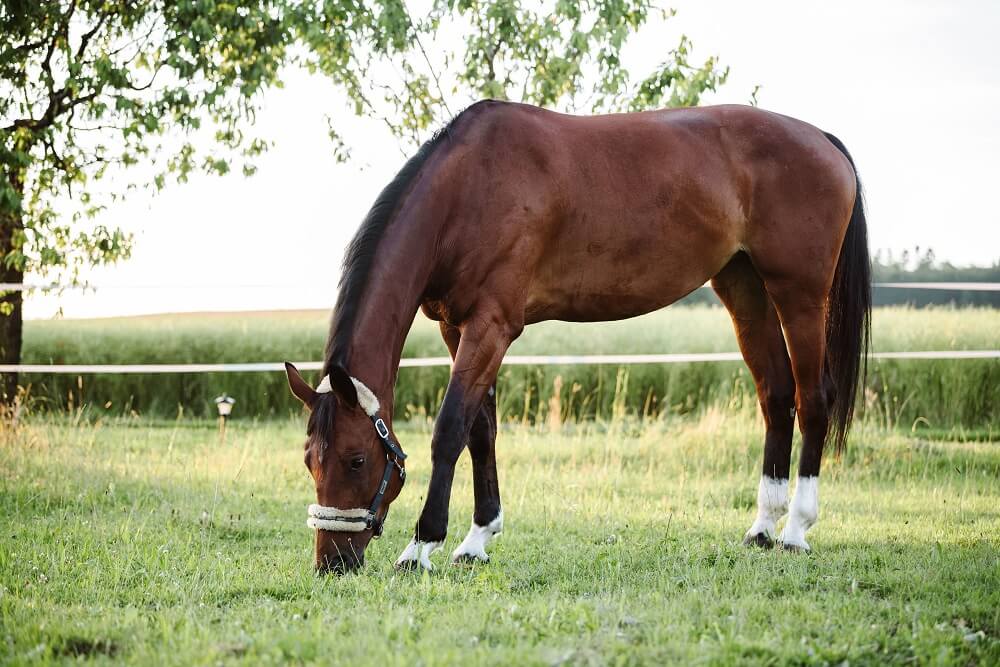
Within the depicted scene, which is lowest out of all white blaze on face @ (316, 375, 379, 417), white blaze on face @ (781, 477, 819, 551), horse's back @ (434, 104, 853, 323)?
white blaze on face @ (781, 477, 819, 551)

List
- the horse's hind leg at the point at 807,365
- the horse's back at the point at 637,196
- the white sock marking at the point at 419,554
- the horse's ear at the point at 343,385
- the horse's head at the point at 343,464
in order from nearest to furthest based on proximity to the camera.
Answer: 1. the horse's ear at the point at 343,385
2. the horse's head at the point at 343,464
3. the white sock marking at the point at 419,554
4. the horse's back at the point at 637,196
5. the horse's hind leg at the point at 807,365

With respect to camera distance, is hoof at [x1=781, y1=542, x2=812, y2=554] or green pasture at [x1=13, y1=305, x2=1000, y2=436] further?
green pasture at [x1=13, y1=305, x2=1000, y2=436]

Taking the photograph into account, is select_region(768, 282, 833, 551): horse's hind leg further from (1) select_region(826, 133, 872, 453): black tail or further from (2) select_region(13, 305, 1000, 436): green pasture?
(2) select_region(13, 305, 1000, 436): green pasture

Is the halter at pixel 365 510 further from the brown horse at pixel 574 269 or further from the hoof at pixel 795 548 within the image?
the hoof at pixel 795 548

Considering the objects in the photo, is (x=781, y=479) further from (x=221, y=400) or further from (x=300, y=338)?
(x=300, y=338)

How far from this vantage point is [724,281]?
16.6 feet

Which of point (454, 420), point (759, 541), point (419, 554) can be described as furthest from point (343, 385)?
point (759, 541)

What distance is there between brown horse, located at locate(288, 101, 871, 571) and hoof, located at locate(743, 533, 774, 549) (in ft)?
0.03

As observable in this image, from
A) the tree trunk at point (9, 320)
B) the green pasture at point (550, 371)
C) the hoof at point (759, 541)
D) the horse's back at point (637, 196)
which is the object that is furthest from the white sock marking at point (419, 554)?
the tree trunk at point (9, 320)

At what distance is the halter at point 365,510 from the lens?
359cm

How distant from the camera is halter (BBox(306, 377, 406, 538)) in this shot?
141 inches

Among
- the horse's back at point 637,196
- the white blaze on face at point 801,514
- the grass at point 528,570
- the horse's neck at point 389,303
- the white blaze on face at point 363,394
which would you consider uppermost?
the horse's back at point 637,196

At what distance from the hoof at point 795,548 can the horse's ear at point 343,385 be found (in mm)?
2186

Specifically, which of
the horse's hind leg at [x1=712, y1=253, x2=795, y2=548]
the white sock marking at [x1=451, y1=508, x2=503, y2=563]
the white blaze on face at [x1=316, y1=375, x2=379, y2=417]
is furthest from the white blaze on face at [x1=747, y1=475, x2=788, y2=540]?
the white blaze on face at [x1=316, y1=375, x2=379, y2=417]
